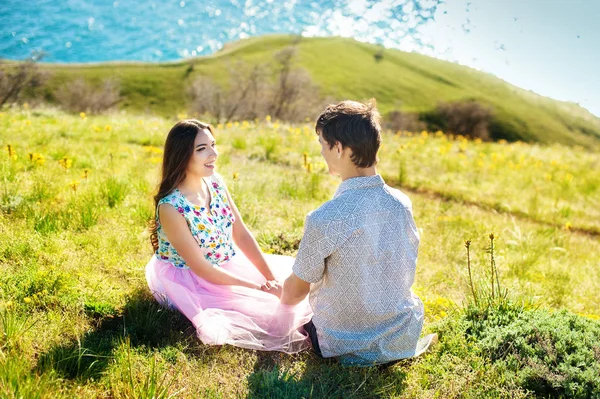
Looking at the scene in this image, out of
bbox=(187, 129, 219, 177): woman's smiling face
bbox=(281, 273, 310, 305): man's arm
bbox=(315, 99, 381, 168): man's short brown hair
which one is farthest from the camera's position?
bbox=(187, 129, 219, 177): woman's smiling face

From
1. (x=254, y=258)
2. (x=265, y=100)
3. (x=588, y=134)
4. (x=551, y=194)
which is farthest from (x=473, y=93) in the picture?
(x=254, y=258)

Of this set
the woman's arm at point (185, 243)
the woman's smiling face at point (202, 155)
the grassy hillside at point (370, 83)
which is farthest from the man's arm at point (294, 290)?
the grassy hillside at point (370, 83)

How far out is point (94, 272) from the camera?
12.3 ft

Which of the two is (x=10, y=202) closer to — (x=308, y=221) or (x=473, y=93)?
(x=308, y=221)

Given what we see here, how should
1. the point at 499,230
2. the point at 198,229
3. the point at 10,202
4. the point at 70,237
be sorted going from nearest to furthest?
the point at 198,229 < the point at 70,237 < the point at 10,202 < the point at 499,230

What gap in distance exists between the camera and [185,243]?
3.33 meters

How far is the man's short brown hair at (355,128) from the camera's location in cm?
259

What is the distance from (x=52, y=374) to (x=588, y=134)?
9611 cm

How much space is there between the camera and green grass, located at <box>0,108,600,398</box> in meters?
2.68

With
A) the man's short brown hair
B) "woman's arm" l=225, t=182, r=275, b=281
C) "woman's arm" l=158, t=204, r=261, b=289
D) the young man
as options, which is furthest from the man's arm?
the man's short brown hair

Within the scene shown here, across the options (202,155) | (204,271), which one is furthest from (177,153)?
(204,271)

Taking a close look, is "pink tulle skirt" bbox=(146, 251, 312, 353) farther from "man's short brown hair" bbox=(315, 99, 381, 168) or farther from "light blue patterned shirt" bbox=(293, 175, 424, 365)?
"man's short brown hair" bbox=(315, 99, 381, 168)

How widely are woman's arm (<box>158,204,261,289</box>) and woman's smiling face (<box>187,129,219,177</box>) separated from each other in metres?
0.37

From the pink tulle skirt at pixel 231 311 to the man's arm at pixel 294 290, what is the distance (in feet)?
0.35
